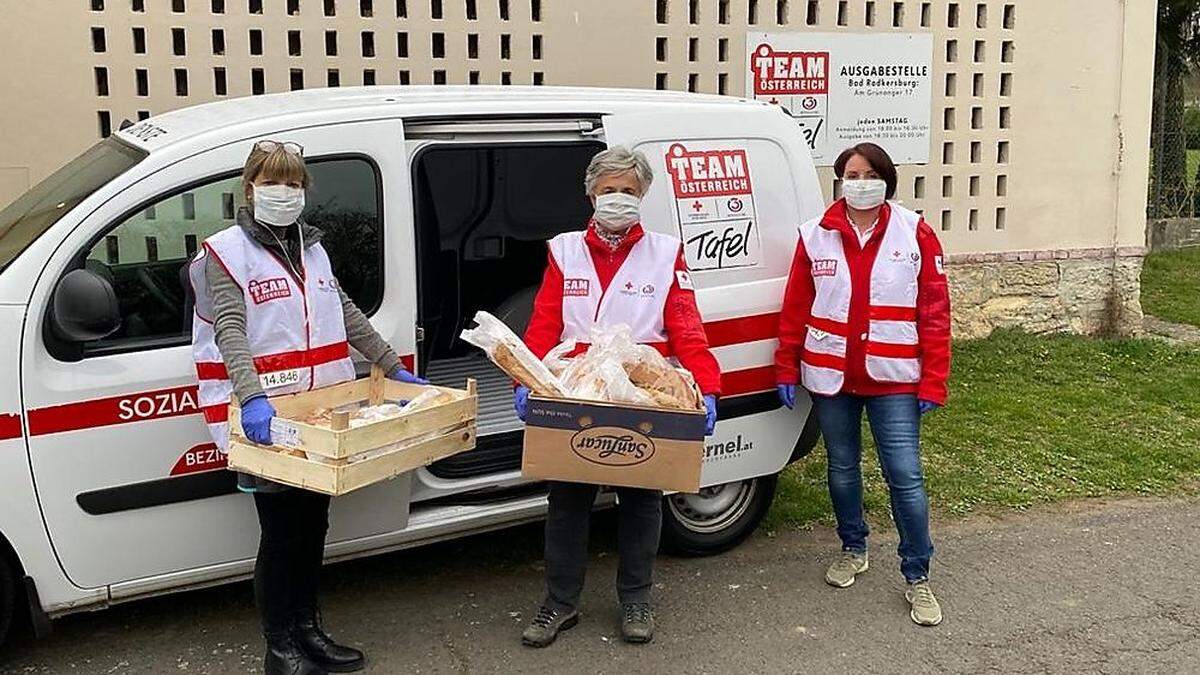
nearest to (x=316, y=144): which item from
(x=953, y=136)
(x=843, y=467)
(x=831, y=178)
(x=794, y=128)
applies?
(x=794, y=128)

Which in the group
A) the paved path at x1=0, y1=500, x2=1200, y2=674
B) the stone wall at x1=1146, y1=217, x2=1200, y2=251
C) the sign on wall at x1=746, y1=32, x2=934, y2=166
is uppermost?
the sign on wall at x1=746, y1=32, x2=934, y2=166

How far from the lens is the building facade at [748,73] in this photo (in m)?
5.95

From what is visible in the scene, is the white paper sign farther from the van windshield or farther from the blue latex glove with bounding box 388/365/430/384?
the van windshield

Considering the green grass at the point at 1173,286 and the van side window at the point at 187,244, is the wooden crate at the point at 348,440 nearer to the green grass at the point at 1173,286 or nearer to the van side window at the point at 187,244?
the van side window at the point at 187,244

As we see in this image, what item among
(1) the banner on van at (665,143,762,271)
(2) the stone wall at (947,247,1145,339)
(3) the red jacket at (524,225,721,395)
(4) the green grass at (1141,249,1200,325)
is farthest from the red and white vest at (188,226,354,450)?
(4) the green grass at (1141,249,1200,325)

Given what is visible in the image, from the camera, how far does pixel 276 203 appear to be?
11.0ft

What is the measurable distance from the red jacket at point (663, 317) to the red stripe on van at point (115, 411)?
118 centimetres

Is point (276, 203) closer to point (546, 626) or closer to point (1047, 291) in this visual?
point (546, 626)

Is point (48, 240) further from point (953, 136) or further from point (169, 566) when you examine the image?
point (953, 136)

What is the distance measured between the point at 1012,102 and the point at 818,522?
472 cm

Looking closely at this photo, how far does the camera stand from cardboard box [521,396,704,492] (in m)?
3.46

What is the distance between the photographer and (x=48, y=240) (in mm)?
3395

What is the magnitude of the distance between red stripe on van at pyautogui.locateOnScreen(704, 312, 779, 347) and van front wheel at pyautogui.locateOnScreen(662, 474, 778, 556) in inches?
25.3

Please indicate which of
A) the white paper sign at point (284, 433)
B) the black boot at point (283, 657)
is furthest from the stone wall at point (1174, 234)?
the white paper sign at point (284, 433)
